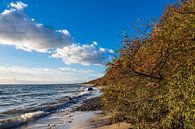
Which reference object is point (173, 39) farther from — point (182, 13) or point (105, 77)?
point (105, 77)

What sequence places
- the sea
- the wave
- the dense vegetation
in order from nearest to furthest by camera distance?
the dense vegetation
the wave
the sea

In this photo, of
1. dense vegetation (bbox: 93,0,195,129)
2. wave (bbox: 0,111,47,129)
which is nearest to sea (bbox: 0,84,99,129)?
wave (bbox: 0,111,47,129)

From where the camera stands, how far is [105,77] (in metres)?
14.9

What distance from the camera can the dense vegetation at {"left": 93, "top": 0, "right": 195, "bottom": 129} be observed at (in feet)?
32.8

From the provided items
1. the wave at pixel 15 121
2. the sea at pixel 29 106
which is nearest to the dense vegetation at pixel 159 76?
the wave at pixel 15 121

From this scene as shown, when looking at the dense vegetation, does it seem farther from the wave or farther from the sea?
the sea

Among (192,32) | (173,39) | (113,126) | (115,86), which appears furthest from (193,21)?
(113,126)

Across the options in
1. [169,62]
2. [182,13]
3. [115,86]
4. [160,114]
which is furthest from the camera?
[115,86]

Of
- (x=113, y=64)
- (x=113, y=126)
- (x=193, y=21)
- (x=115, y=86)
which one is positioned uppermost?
(x=193, y=21)

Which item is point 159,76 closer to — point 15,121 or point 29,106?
point 15,121

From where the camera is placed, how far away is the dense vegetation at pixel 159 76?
10.0 meters

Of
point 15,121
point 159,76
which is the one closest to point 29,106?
point 15,121

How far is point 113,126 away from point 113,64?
7894 millimetres

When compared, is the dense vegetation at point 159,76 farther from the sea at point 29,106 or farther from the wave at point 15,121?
the sea at point 29,106
